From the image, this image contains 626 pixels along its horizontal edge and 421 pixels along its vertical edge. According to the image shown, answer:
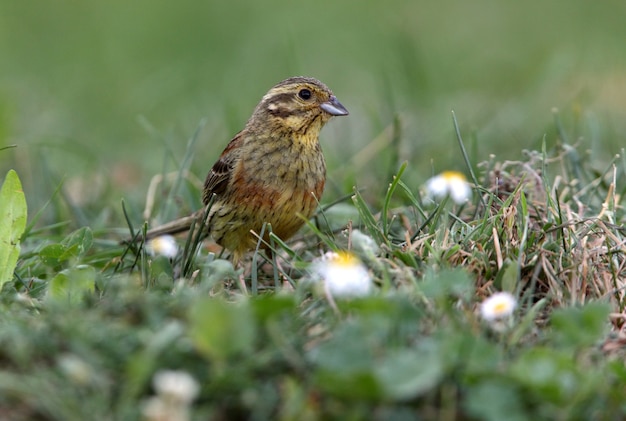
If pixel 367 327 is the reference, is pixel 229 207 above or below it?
below

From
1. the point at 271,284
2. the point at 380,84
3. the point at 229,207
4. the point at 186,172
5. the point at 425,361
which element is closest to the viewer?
the point at 425,361

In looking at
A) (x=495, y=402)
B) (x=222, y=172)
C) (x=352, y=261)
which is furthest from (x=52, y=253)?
(x=495, y=402)

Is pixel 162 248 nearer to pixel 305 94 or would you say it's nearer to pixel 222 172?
pixel 222 172

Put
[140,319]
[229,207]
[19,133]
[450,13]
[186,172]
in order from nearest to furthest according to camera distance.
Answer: [140,319] < [229,207] < [186,172] < [19,133] < [450,13]

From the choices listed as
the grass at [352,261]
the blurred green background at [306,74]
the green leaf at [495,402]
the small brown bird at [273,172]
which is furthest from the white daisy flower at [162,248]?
the green leaf at [495,402]

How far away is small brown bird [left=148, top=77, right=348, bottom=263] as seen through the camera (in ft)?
16.7

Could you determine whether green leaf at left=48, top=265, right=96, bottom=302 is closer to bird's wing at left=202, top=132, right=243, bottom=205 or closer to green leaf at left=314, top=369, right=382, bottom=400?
green leaf at left=314, top=369, right=382, bottom=400

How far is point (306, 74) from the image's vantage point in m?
9.91

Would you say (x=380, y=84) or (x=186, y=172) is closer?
(x=186, y=172)

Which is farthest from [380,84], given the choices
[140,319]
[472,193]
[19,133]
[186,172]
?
[140,319]

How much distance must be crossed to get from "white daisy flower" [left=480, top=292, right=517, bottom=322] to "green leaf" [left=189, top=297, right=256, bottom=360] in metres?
0.84

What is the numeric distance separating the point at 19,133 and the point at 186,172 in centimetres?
272

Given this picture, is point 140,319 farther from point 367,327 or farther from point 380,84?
point 380,84

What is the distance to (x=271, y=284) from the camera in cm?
479
